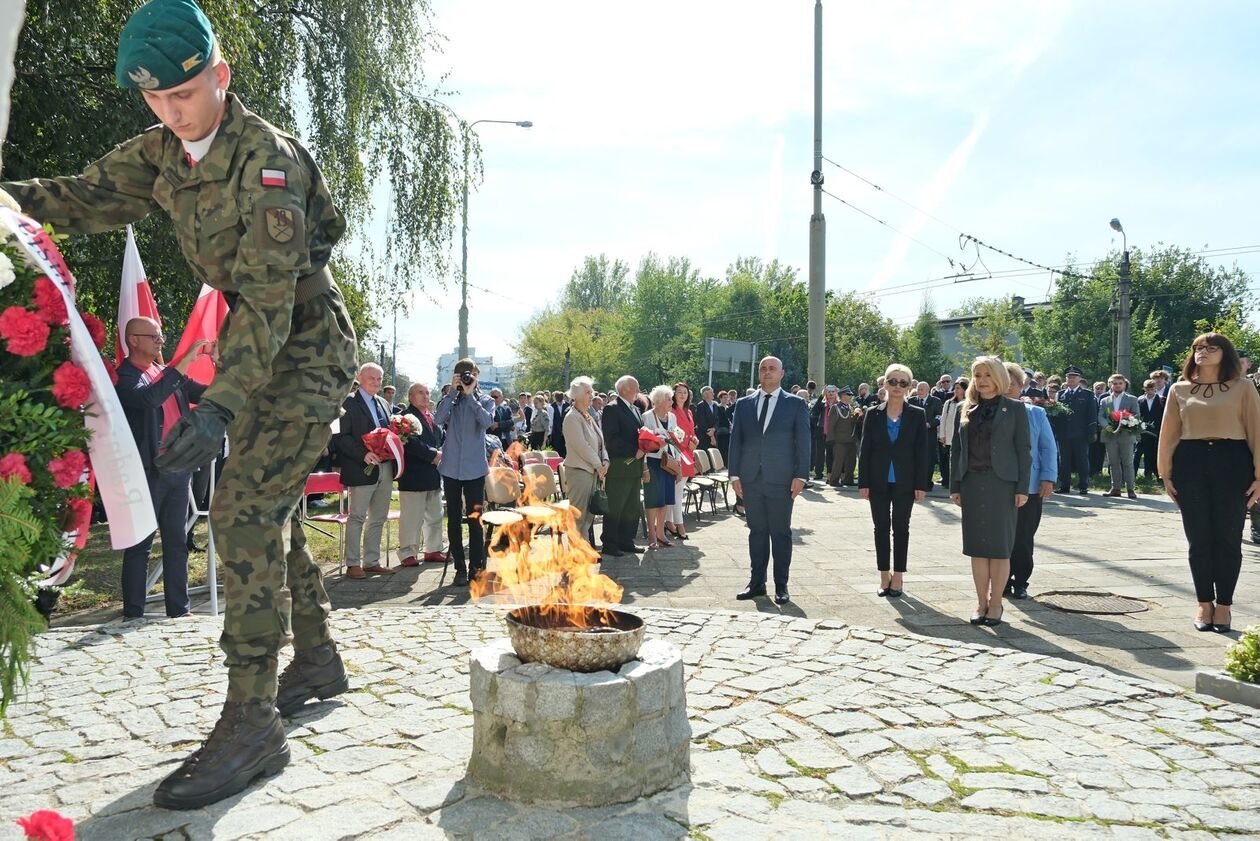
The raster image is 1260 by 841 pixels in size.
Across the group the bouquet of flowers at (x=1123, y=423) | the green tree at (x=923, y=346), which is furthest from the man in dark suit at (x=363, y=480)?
the green tree at (x=923, y=346)

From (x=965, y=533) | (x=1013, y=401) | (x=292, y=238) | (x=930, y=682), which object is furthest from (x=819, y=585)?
(x=292, y=238)

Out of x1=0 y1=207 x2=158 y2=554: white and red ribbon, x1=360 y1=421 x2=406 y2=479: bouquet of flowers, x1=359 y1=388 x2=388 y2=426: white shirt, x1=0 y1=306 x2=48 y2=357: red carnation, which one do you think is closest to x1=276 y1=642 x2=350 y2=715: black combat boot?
x1=0 y1=207 x2=158 y2=554: white and red ribbon

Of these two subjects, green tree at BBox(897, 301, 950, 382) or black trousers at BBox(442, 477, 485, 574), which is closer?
black trousers at BBox(442, 477, 485, 574)

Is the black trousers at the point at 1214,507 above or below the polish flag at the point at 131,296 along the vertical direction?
below

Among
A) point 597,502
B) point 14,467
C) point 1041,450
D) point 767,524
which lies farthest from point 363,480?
point 14,467

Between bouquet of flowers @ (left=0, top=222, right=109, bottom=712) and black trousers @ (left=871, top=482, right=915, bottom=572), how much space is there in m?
6.40

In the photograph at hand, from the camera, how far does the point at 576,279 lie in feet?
273

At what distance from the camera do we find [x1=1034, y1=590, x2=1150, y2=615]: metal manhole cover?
286 inches

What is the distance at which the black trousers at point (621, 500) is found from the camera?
10586 millimetres

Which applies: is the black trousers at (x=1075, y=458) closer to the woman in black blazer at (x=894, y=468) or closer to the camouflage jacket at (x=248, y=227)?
the woman in black blazer at (x=894, y=468)

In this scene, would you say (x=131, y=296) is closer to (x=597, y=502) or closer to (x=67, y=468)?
(x=67, y=468)

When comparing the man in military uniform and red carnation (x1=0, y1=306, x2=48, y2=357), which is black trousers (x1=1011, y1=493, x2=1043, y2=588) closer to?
the man in military uniform

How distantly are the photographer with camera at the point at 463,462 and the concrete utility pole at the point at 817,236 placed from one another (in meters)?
12.2

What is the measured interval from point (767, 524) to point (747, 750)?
4.08m
